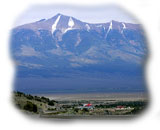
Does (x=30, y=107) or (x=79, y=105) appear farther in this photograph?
(x=79, y=105)

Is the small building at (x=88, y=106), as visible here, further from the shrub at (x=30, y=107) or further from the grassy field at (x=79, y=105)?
the shrub at (x=30, y=107)

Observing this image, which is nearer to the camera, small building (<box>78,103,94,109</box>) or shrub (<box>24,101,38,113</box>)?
shrub (<box>24,101,38,113</box>)

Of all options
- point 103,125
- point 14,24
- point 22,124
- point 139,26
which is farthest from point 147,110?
point 14,24

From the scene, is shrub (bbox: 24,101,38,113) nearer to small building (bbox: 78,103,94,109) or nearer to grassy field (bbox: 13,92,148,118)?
grassy field (bbox: 13,92,148,118)

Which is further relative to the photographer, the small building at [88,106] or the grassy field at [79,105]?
the small building at [88,106]

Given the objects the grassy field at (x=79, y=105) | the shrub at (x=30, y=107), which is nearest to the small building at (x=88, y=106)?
the grassy field at (x=79, y=105)

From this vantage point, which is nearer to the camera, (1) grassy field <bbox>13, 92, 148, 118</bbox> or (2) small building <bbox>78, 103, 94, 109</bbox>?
(1) grassy field <bbox>13, 92, 148, 118</bbox>

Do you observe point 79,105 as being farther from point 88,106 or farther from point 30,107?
point 30,107

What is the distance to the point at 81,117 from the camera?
11.2ft

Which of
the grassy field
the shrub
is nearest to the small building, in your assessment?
the grassy field

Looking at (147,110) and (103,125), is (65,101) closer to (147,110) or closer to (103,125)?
(103,125)

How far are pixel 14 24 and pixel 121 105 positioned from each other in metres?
1.20

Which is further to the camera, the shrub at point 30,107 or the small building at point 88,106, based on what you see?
the small building at point 88,106

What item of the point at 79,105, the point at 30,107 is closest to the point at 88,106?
the point at 79,105
